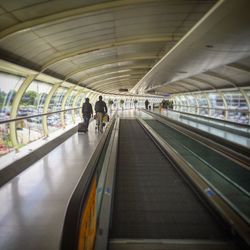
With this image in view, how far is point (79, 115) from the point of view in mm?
21297

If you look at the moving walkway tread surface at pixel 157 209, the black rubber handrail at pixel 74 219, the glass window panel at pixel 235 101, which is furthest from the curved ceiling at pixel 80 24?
the glass window panel at pixel 235 101

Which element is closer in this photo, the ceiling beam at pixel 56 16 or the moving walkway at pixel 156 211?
the moving walkway at pixel 156 211

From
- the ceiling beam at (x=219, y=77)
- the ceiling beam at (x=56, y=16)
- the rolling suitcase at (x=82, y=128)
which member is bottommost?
the rolling suitcase at (x=82, y=128)

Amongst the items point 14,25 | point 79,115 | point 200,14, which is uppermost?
point 200,14

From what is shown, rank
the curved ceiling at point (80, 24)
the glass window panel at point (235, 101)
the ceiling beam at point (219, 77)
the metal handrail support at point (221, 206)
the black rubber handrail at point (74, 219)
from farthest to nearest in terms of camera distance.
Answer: the glass window panel at point (235, 101), the ceiling beam at point (219, 77), the curved ceiling at point (80, 24), the metal handrail support at point (221, 206), the black rubber handrail at point (74, 219)

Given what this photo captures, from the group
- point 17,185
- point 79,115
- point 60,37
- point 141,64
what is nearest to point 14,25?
point 60,37

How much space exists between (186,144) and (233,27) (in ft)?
18.6

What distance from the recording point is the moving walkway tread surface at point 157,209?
13.3 ft

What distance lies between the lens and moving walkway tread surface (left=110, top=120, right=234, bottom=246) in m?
4.04

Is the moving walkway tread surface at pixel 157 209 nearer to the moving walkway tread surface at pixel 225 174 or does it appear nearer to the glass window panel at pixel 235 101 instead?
the moving walkway tread surface at pixel 225 174

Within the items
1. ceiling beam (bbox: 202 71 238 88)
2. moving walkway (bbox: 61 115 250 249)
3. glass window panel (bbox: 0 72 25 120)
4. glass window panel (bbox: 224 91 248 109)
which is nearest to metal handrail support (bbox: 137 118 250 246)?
moving walkway (bbox: 61 115 250 249)

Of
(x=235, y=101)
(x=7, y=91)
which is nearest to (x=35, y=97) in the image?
(x=7, y=91)

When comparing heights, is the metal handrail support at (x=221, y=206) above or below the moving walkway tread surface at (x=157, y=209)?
above

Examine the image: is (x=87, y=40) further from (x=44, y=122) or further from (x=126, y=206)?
(x=126, y=206)
